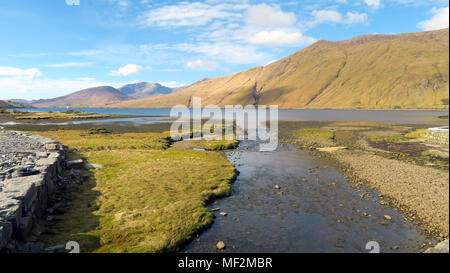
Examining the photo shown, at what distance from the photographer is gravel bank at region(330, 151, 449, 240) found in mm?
16984

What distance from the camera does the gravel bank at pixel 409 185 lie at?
669 inches

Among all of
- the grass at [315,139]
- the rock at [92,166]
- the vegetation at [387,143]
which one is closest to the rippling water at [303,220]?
the vegetation at [387,143]

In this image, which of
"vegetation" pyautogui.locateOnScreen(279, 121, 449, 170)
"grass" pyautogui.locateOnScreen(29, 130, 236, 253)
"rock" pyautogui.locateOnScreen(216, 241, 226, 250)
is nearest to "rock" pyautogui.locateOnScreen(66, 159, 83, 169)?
"grass" pyautogui.locateOnScreen(29, 130, 236, 253)

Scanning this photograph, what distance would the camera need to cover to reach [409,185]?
23.8 metres

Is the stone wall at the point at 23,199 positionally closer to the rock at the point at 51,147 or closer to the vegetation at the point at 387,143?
the rock at the point at 51,147

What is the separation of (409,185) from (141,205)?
2569 cm

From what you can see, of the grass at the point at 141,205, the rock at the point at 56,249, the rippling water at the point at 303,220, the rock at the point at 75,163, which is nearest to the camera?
the rock at the point at 56,249

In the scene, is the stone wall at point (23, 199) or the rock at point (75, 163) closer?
the stone wall at point (23, 199)

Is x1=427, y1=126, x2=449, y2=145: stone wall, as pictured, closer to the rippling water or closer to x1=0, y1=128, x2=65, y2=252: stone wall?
the rippling water

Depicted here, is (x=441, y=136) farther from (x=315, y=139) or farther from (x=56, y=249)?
(x=315, y=139)

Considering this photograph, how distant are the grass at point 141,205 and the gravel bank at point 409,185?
15.1 metres

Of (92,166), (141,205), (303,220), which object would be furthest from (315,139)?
(141,205)
